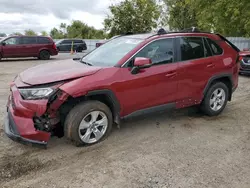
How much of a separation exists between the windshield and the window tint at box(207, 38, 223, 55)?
1.66 m

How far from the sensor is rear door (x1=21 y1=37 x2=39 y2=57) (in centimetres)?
1591

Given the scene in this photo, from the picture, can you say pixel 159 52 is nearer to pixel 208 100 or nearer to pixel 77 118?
pixel 208 100

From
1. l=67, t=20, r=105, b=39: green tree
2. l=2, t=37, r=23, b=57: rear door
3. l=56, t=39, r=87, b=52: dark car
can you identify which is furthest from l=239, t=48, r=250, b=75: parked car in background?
l=67, t=20, r=105, b=39: green tree

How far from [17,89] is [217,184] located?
9.41ft

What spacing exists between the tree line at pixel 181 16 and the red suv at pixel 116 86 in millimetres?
11499

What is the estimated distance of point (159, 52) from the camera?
4242 millimetres

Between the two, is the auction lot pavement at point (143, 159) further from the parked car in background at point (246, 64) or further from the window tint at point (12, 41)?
the window tint at point (12, 41)

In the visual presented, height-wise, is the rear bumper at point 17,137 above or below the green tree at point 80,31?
below

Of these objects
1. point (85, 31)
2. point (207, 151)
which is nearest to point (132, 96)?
point (207, 151)

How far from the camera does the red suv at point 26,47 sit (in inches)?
606

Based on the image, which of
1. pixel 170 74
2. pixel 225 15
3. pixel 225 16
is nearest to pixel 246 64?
pixel 225 15

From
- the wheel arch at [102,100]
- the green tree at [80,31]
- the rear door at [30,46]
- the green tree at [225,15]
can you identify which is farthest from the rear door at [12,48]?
the green tree at [80,31]

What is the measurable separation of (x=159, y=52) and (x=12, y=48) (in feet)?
45.2

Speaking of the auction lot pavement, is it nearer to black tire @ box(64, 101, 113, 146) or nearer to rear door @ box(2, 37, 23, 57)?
black tire @ box(64, 101, 113, 146)
